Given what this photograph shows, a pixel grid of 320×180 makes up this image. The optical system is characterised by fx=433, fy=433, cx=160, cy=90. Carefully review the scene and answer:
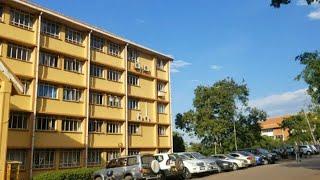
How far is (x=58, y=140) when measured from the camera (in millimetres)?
35031

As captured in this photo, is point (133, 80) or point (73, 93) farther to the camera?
point (133, 80)

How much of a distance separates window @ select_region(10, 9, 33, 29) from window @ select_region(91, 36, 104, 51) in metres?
7.49

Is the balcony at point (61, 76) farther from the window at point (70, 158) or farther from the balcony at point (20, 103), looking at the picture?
the window at point (70, 158)

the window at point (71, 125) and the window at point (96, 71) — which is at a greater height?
the window at point (96, 71)

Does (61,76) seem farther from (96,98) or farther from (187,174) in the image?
(187,174)

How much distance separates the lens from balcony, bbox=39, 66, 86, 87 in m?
34.6

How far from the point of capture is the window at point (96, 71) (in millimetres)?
A: 40250

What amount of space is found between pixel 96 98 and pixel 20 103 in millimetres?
9566

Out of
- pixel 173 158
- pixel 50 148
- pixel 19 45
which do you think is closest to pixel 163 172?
pixel 173 158

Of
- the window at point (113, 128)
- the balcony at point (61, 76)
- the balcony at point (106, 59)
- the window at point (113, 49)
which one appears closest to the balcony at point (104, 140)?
the window at point (113, 128)

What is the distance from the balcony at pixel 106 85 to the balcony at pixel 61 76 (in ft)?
5.17

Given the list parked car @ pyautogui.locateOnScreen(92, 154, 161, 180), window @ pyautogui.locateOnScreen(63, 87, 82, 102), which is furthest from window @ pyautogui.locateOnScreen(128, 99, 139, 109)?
parked car @ pyautogui.locateOnScreen(92, 154, 161, 180)

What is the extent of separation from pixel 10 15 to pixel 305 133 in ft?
191

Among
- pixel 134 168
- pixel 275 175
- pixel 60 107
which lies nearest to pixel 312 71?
pixel 275 175
